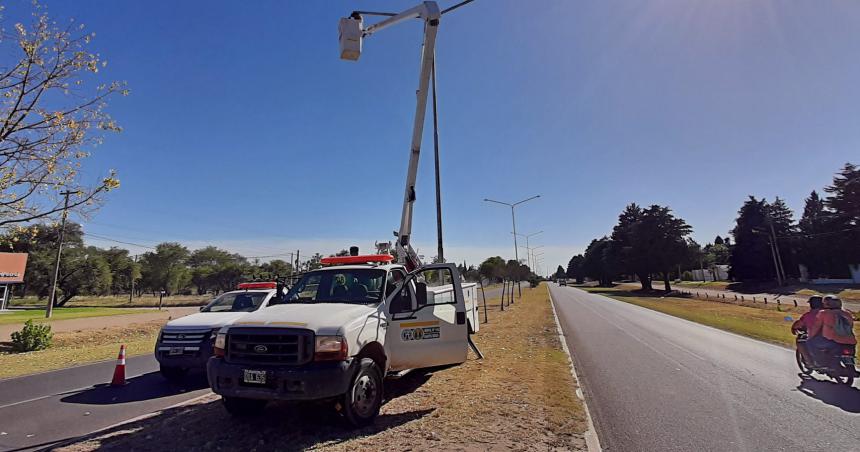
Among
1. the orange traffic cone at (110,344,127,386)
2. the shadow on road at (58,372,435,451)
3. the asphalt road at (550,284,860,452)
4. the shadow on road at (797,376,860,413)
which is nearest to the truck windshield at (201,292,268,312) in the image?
the orange traffic cone at (110,344,127,386)

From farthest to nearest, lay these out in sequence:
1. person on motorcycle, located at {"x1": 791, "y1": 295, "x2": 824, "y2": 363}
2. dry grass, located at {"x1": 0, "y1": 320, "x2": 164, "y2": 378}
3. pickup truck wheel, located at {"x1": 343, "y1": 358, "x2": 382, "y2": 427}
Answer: dry grass, located at {"x1": 0, "y1": 320, "x2": 164, "y2": 378}
person on motorcycle, located at {"x1": 791, "y1": 295, "x2": 824, "y2": 363}
pickup truck wheel, located at {"x1": 343, "y1": 358, "x2": 382, "y2": 427}

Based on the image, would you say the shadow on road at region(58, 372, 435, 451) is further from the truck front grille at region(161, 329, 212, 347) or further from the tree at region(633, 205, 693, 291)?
the tree at region(633, 205, 693, 291)

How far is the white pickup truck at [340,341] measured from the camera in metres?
4.86

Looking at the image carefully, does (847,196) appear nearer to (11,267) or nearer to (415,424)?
(415,424)

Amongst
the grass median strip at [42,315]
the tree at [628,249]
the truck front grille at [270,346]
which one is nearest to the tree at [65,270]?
the grass median strip at [42,315]

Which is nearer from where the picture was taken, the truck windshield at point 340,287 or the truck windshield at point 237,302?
the truck windshield at point 340,287

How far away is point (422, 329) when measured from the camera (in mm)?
6426

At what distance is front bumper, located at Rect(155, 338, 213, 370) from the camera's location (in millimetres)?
8140

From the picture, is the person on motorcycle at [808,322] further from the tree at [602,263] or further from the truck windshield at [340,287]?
the tree at [602,263]

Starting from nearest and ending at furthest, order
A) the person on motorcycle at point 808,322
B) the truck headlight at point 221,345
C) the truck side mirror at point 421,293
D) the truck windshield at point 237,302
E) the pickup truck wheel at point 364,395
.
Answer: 1. the pickup truck wheel at point 364,395
2. the truck headlight at point 221,345
3. the truck side mirror at point 421,293
4. the person on motorcycle at point 808,322
5. the truck windshield at point 237,302

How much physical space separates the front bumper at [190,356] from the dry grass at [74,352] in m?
5.20

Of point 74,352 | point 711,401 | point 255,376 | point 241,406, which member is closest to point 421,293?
point 255,376

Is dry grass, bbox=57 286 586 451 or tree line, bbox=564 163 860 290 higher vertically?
tree line, bbox=564 163 860 290

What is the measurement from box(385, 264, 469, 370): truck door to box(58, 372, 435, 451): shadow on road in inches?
30.9
